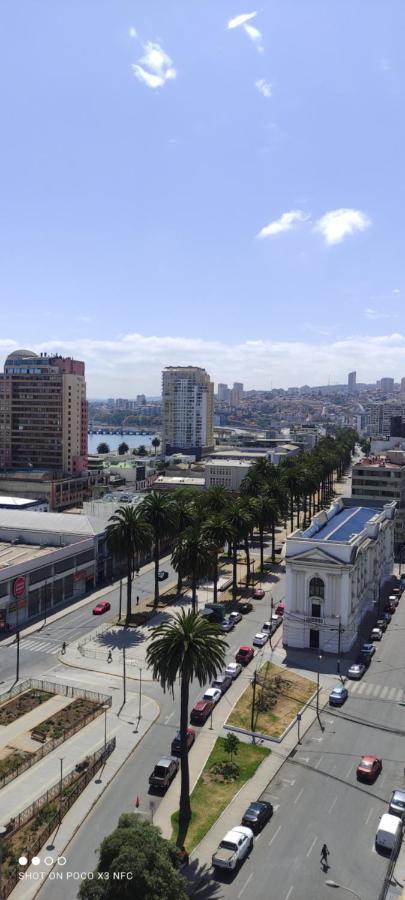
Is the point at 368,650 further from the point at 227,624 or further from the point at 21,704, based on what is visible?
the point at 21,704

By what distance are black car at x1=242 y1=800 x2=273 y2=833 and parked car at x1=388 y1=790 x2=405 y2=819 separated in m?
8.55

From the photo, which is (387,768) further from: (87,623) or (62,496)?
(62,496)

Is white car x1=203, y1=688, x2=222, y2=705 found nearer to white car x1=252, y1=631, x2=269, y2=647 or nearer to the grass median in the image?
the grass median

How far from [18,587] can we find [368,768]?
50856 mm

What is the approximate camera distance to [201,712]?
201ft

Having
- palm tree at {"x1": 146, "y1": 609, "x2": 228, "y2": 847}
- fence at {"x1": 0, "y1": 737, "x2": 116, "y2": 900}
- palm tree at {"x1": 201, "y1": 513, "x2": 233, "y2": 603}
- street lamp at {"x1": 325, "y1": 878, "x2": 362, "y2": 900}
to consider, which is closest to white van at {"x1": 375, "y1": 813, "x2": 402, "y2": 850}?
street lamp at {"x1": 325, "y1": 878, "x2": 362, "y2": 900}

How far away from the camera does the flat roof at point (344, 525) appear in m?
91.4

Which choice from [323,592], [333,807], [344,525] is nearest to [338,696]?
[323,592]

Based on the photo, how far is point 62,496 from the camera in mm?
182750

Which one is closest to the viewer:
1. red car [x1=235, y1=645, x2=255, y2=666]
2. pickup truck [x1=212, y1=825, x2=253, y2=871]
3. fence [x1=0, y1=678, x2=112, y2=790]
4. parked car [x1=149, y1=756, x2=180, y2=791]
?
pickup truck [x1=212, y1=825, x2=253, y2=871]

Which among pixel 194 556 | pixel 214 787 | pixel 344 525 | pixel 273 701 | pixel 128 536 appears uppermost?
pixel 344 525

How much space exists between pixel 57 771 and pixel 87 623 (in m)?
37.2

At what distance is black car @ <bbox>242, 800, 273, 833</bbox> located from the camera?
A: 4478cm

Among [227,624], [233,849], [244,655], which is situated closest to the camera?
[233,849]
